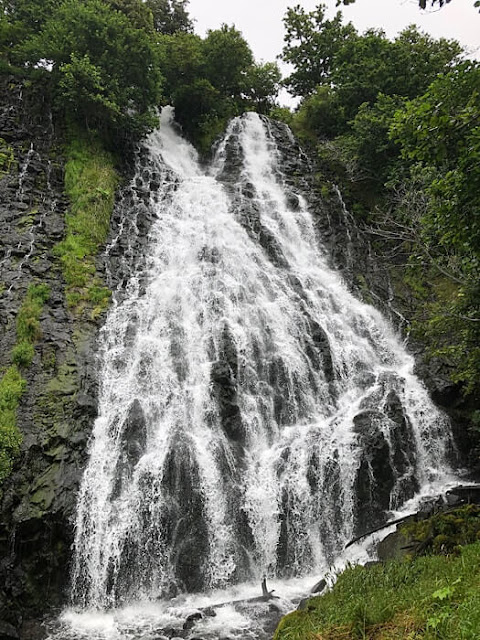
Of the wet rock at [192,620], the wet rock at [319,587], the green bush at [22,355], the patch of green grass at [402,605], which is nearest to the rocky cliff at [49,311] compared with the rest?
the green bush at [22,355]

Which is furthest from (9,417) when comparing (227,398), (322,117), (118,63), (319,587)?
(322,117)

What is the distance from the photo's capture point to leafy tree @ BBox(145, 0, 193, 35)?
34.6 m

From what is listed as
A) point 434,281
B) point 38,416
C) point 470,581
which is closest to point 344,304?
point 434,281

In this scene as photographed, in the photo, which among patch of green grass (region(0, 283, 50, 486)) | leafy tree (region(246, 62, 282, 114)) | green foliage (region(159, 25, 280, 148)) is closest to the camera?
patch of green grass (region(0, 283, 50, 486))

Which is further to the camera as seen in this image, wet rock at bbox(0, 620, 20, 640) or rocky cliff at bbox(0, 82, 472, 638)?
rocky cliff at bbox(0, 82, 472, 638)

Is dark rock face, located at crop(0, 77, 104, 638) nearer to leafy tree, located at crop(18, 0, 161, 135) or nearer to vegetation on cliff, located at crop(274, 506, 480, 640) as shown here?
leafy tree, located at crop(18, 0, 161, 135)

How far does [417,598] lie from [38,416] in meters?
9.24

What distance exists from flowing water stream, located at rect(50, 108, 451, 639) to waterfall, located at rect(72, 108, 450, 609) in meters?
0.04

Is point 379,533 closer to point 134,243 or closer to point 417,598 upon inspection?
point 417,598

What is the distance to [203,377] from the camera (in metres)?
12.8

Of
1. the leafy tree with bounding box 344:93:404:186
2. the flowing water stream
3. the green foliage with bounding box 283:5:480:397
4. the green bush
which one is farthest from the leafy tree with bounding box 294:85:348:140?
the green bush

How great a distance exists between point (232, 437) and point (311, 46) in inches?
1309

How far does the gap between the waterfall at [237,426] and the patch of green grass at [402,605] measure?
13.6ft

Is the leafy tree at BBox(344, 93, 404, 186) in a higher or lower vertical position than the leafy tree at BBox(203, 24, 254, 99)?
lower
